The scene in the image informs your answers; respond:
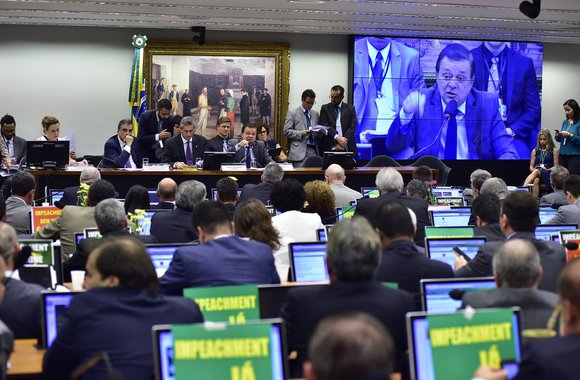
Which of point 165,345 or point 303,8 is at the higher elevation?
point 303,8

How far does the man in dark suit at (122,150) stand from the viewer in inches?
502

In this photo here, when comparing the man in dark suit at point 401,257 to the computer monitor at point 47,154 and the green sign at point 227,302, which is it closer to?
the green sign at point 227,302

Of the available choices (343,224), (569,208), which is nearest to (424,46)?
(569,208)

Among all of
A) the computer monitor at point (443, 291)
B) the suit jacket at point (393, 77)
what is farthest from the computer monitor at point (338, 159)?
the computer monitor at point (443, 291)

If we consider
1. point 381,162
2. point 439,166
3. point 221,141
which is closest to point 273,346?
point 221,141

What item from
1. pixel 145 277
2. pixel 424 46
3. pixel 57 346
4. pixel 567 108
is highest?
pixel 424 46

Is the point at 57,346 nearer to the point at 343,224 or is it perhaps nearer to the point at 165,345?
the point at 165,345

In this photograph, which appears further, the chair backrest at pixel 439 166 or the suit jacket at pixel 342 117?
the suit jacket at pixel 342 117

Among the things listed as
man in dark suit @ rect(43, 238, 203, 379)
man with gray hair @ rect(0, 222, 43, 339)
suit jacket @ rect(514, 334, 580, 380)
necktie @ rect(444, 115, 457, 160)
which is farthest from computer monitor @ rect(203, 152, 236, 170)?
suit jacket @ rect(514, 334, 580, 380)

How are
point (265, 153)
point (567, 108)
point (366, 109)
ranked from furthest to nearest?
1. point (366, 109)
2. point (567, 108)
3. point (265, 153)

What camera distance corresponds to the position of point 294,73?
17609mm

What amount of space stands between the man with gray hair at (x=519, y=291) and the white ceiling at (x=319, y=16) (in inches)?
398

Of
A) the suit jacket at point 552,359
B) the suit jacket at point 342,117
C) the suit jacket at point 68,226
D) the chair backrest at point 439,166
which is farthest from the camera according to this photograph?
the suit jacket at point 342,117

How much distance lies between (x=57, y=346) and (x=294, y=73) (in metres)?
14.6
